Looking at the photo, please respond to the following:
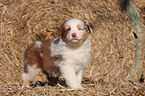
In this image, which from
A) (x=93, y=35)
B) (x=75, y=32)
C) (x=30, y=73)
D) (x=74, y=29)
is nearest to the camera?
(x=75, y=32)

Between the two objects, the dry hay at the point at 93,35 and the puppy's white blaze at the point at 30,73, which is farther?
the dry hay at the point at 93,35

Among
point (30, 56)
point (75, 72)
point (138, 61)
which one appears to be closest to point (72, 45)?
point (75, 72)

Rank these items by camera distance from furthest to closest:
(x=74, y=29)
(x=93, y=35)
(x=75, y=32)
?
(x=93, y=35) → (x=74, y=29) → (x=75, y=32)

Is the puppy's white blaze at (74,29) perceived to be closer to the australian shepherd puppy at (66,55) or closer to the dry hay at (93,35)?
the australian shepherd puppy at (66,55)

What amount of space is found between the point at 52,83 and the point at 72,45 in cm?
120

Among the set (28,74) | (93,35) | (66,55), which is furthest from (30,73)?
(93,35)

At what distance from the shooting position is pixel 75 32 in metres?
3.47

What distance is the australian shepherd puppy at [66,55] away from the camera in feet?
11.9

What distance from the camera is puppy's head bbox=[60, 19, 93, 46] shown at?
Answer: 11.4 ft

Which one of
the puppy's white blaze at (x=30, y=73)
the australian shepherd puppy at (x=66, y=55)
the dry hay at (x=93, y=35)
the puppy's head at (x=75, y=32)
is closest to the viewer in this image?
the puppy's head at (x=75, y=32)

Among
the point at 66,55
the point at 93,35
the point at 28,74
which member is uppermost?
the point at 93,35

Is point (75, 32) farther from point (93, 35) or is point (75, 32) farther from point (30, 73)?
point (93, 35)

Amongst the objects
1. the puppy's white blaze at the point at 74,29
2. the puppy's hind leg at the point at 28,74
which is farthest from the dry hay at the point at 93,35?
the puppy's white blaze at the point at 74,29

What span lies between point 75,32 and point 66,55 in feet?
1.58
